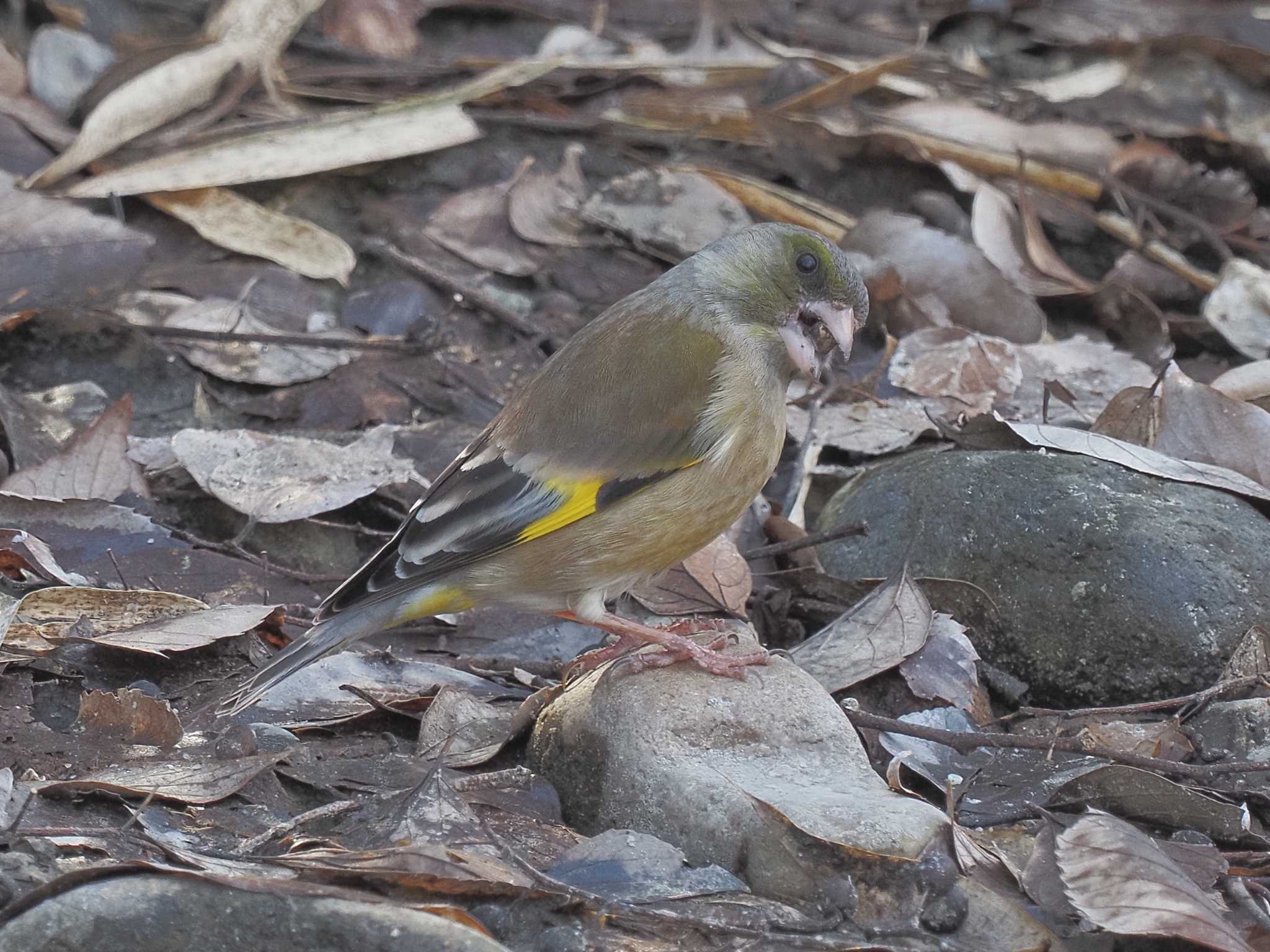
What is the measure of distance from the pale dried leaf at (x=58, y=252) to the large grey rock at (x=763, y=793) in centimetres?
278

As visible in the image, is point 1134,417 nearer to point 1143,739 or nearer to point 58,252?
point 1143,739

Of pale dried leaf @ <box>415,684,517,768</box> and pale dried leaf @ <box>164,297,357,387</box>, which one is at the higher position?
pale dried leaf @ <box>164,297,357,387</box>

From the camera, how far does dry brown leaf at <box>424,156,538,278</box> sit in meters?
6.11

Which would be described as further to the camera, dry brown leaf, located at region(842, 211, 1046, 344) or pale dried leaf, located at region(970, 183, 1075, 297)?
pale dried leaf, located at region(970, 183, 1075, 297)

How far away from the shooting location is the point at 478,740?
368 cm

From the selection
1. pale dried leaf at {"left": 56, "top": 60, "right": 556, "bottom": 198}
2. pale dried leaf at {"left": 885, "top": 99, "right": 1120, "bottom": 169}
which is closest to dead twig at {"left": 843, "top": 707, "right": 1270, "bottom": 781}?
pale dried leaf at {"left": 56, "top": 60, "right": 556, "bottom": 198}

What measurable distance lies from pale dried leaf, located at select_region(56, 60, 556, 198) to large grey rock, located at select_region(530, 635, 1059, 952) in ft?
10.6

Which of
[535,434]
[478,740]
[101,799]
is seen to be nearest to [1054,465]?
[535,434]

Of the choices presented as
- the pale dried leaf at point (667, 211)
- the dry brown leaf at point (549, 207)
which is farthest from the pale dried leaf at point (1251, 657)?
the dry brown leaf at point (549, 207)

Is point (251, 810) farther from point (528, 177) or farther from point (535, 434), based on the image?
point (528, 177)

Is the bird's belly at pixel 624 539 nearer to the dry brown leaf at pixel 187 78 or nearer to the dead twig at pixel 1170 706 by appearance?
the dead twig at pixel 1170 706

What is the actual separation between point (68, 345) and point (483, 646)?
2.14 metres

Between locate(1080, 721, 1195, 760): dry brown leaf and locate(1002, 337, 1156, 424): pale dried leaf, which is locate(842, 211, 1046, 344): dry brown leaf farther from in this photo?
locate(1080, 721, 1195, 760): dry brown leaf

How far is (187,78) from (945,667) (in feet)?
13.6
